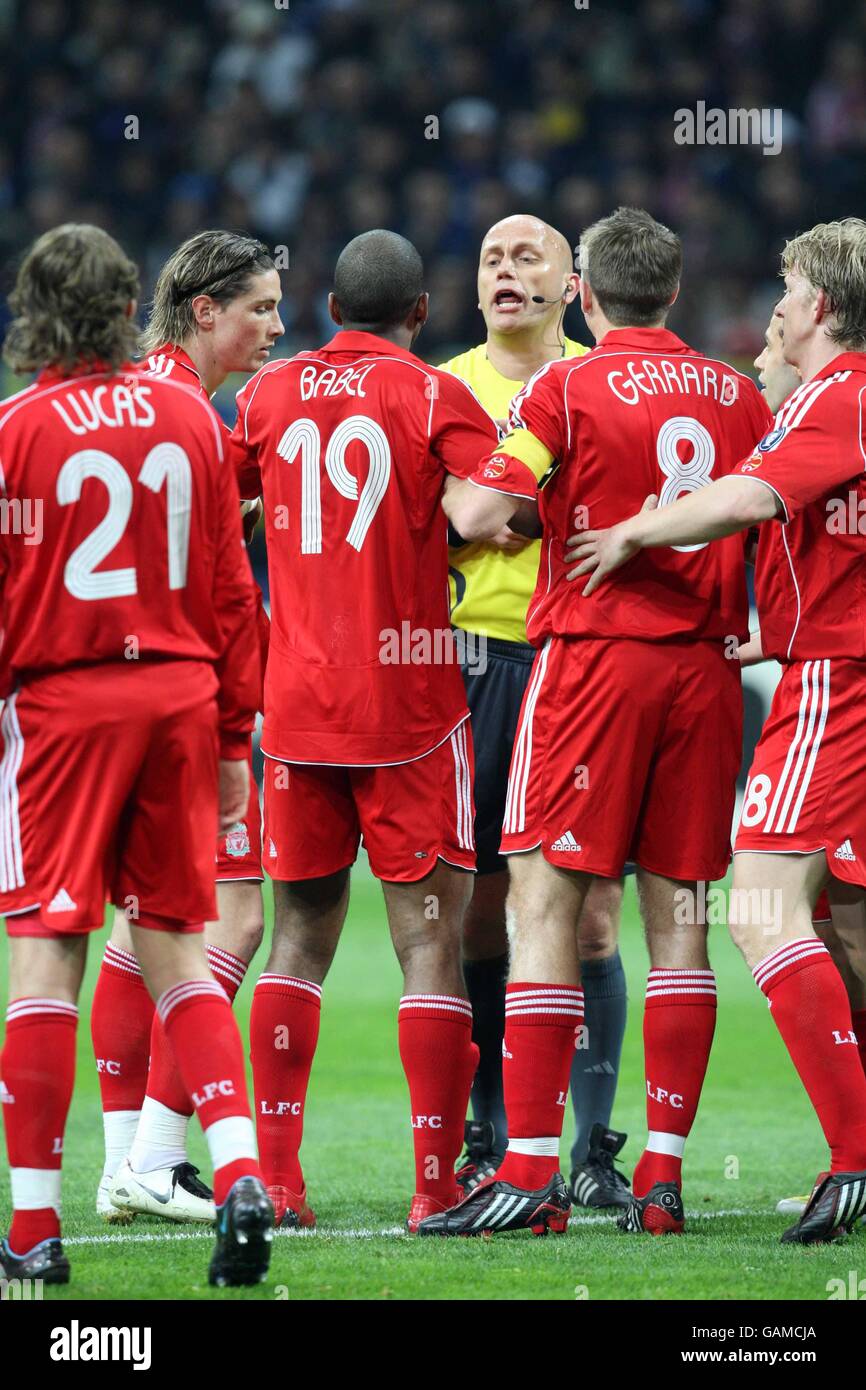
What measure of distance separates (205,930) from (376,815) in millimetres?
659

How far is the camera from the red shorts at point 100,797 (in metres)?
3.56

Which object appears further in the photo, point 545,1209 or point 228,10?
point 228,10

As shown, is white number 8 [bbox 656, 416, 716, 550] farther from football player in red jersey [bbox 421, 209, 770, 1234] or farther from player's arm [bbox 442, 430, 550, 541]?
player's arm [bbox 442, 430, 550, 541]

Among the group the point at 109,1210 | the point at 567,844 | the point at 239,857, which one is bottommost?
the point at 109,1210

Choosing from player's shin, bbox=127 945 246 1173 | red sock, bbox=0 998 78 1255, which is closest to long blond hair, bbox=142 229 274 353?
player's shin, bbox=127 945 246 1173

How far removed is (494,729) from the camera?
210 inches

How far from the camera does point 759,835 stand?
4.30 m

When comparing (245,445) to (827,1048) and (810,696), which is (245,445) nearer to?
(810,696)

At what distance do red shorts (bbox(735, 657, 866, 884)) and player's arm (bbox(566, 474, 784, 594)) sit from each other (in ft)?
1.36

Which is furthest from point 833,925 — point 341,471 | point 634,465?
point 341,471

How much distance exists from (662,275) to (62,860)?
206cm

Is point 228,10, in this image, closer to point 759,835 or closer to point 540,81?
point 540,81

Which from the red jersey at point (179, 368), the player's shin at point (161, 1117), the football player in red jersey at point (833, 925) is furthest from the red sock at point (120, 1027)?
the football player in red jersey at point (833, 925)

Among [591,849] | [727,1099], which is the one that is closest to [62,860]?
[591,849]
